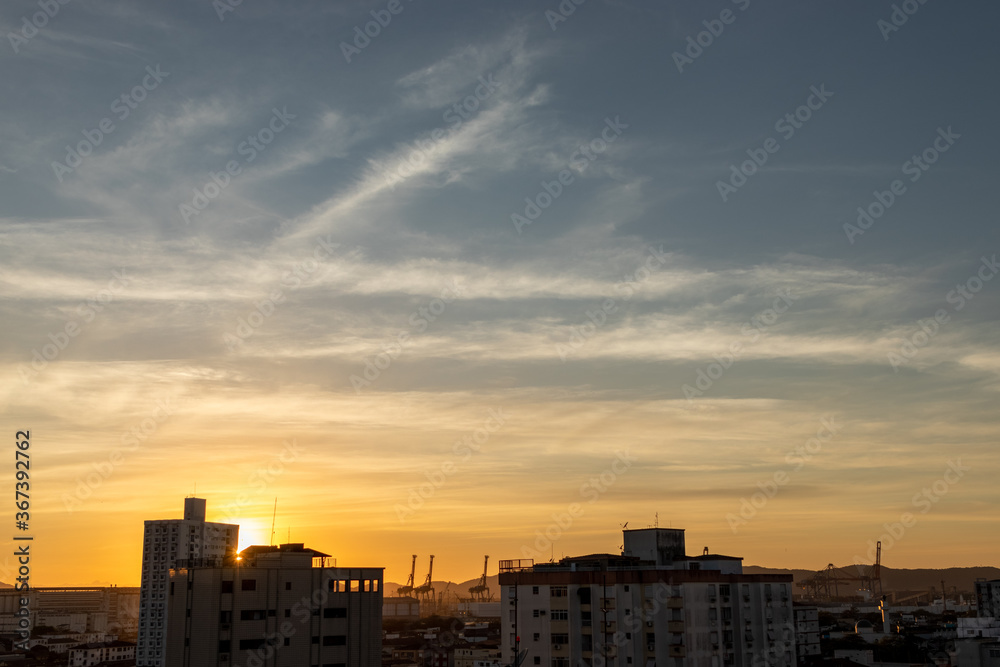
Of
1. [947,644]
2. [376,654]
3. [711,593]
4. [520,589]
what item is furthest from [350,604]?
[947,644]

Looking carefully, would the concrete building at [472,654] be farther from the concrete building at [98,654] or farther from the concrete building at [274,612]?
the concrete building at [274,612]

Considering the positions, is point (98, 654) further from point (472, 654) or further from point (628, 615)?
point (628, 615)

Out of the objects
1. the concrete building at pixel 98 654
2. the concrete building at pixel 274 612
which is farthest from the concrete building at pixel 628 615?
the concrete building at pixel 98 654

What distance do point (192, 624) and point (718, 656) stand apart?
47.7 m

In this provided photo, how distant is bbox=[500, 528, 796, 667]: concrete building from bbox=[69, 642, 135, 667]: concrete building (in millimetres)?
109435

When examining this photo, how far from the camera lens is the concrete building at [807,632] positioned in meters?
130

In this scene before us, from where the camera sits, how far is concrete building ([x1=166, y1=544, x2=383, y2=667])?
5803cm

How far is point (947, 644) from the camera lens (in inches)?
6029

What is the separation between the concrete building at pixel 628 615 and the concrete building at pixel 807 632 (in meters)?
48.7

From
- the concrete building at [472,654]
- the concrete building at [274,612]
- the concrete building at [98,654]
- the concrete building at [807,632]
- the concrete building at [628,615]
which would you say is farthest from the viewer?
the concrete building at [98,654]

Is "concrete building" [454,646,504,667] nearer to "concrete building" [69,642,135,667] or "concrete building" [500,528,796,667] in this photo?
"concrete building" [69,642,135,667]

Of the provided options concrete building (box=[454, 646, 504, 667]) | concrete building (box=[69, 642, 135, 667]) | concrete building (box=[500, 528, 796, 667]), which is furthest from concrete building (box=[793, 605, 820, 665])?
concrete building (box=[69, 642, 135, 667])

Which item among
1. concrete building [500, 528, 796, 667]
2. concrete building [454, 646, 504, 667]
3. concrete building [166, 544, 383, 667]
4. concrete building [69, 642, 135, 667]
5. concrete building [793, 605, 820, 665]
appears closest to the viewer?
concrete building [166, 544, 383, 667]

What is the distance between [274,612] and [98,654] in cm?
13298
